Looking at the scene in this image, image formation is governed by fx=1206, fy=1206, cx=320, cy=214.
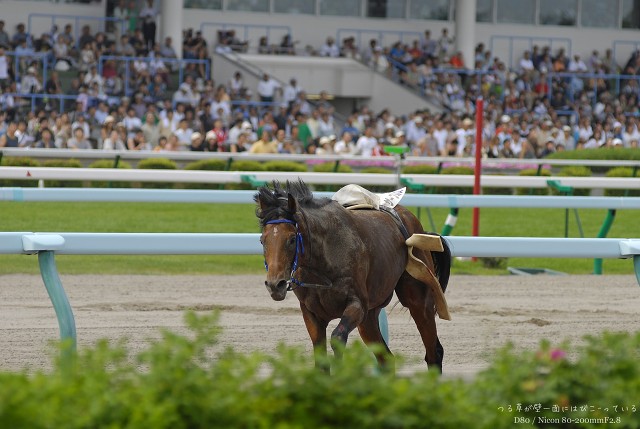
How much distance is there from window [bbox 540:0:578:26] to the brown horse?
1052 inches

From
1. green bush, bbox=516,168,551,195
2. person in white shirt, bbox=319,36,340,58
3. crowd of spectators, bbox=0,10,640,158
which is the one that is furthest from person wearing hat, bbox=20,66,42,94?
green bush, bbox=516,168,551,195

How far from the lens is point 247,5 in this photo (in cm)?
2758

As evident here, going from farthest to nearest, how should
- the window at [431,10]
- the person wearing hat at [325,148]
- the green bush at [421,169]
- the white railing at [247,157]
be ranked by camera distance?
the window at [431,10], the person wearing hat at [325,148], the green bush at [421,169], the white railing at [247,157]

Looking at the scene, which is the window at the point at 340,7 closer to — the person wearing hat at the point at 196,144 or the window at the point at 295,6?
the window at the point at 295,6

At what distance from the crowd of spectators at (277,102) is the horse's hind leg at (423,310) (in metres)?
12.8

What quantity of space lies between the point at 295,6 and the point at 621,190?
42.5 ft

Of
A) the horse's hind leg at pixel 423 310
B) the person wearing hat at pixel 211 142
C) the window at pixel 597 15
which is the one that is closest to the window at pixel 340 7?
the window at pixel 597 15

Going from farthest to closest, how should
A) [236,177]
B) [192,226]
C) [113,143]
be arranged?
[113,143] → [192,226] → [236,177]

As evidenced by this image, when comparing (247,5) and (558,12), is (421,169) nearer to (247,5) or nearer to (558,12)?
(247,5)

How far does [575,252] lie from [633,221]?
9.39 m

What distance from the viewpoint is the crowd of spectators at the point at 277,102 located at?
19.2m

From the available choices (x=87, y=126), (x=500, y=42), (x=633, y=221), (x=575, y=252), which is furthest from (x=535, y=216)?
(x=500, y=42)

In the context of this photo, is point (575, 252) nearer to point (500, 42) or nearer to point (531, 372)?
point (531, 372)

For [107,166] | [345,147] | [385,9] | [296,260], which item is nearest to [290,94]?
[345,147]
